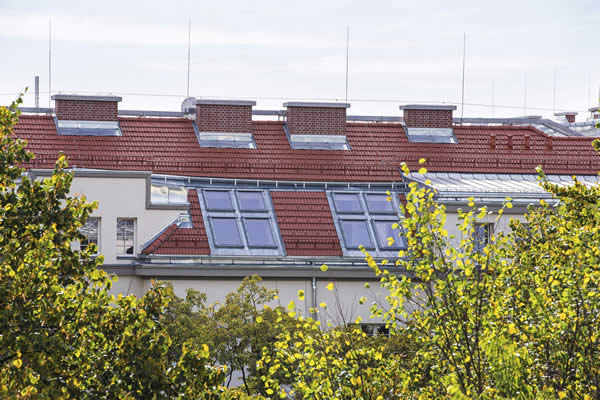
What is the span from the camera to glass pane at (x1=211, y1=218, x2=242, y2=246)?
46812 millimetres

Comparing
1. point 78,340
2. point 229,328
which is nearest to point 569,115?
point 229,328

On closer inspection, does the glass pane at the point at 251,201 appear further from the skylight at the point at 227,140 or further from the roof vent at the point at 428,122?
the roof vent at the point at 428,122

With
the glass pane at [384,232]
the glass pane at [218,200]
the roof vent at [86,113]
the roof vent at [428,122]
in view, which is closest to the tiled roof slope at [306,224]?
the glass pane at [384,232]

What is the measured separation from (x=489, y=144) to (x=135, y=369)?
43610mm

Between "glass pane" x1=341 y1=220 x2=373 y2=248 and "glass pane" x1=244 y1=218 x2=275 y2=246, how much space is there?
301 cm

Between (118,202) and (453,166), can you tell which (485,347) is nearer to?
(118,202)

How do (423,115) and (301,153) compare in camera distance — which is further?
(423,115)

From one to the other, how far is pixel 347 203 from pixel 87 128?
12.2m

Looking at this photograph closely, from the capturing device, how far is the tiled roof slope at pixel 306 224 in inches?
1865

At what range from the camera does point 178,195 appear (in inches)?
1897

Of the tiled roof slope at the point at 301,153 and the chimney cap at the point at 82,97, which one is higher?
the chimney cap at the point at 82,97

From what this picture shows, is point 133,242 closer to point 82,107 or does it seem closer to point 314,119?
point 82,107

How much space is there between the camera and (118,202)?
46406mm

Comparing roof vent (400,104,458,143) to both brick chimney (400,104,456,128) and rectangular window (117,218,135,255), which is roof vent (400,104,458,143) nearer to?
brick chimney (400,104,456,128)
